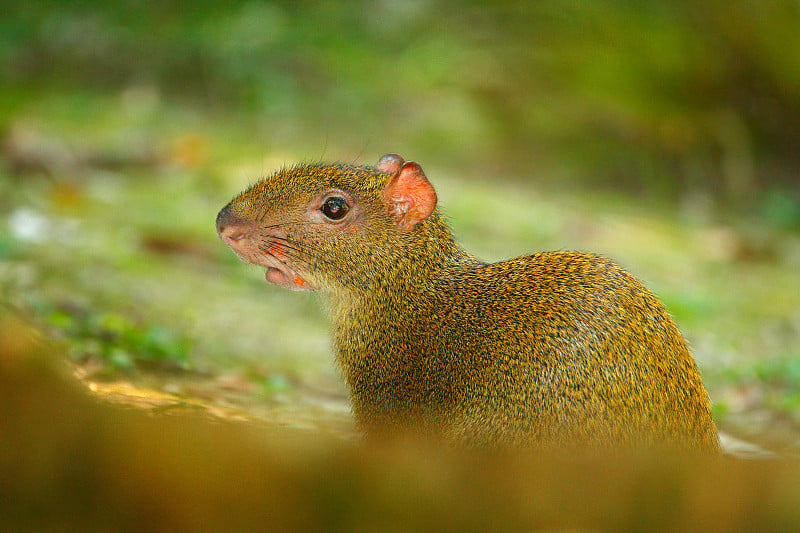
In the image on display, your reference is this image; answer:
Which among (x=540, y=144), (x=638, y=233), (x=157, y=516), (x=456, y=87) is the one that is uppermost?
(x=456, y=87)

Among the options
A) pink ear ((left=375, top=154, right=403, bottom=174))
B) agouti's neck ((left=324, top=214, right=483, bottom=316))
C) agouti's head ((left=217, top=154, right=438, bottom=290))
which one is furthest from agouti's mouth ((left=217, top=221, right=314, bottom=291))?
pink ear ((left=375, top=154, right=403, bottom=174))

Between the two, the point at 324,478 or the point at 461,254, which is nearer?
the point at 324,478

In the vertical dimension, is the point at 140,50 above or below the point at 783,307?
above

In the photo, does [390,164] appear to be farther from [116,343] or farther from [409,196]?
[116,343]

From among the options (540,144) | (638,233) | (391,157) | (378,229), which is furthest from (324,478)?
(540,144)

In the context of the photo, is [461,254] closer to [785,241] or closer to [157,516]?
[157,516]

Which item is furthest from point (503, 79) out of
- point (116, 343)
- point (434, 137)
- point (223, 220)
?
point (223, 220)

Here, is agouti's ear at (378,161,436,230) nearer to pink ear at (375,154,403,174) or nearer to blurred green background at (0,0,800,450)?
pink ear at (375,154,403,174)

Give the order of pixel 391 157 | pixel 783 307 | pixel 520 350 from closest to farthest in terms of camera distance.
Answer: pixel 520 350
pixel 391 157
pixel 783 307
